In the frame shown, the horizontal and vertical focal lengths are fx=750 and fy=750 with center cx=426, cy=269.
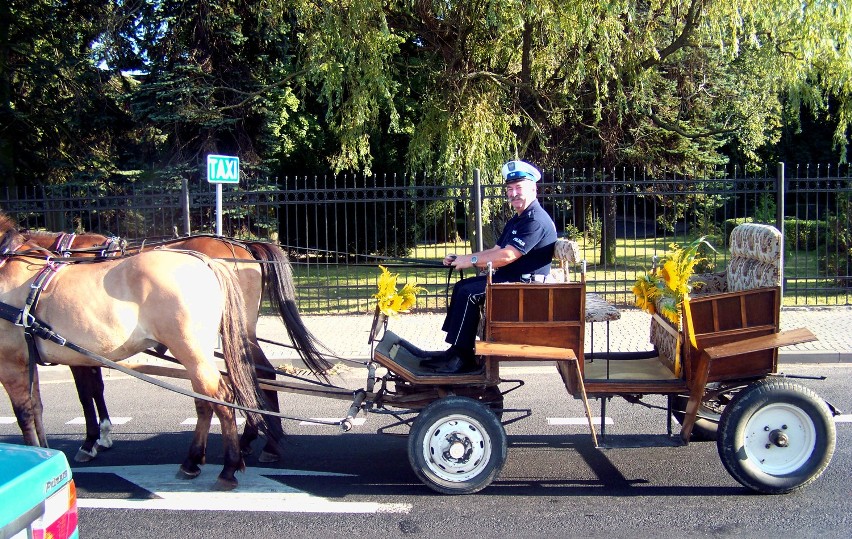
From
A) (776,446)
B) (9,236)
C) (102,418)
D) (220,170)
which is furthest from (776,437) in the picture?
(220,170)

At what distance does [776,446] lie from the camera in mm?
4707

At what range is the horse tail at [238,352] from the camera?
512cm

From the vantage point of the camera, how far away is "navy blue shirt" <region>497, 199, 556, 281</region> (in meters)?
5.21

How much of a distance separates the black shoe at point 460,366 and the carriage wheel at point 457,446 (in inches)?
15.6

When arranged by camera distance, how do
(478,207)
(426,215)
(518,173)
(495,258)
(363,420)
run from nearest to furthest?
1. (495,258)
2. (518,173)
3. (363,420)
4. (478,207)
5. (426,215)

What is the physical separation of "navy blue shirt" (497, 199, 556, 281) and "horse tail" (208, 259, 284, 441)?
73.5 inches

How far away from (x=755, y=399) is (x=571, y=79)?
9.77m

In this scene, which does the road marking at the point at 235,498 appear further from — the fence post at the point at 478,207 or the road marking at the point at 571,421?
the fence post at the point at 478,207

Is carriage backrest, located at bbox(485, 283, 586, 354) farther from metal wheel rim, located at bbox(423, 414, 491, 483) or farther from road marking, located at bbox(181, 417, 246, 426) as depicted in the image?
road marking, located at bbox(181, 417, 246, 426)

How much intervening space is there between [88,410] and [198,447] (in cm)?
115

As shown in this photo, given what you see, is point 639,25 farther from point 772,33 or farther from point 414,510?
point 414,510

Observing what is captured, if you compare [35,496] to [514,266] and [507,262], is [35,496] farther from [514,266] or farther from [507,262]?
[514,266]

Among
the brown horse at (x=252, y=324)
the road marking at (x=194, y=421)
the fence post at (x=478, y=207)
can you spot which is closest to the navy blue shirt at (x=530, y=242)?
the brown horse at (x=252, y=324)

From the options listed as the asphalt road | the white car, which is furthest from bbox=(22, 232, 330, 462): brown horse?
the white car
